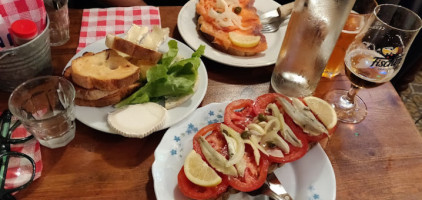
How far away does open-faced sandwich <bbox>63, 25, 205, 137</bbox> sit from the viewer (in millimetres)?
1133

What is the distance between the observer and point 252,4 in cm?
179

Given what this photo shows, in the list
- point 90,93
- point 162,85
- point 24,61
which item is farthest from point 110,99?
point 24,61

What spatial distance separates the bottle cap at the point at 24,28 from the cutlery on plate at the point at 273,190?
2.88 feet

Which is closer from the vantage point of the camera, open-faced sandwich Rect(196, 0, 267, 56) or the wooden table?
the wooden table

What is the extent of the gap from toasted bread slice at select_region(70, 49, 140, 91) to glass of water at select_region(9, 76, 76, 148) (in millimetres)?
75

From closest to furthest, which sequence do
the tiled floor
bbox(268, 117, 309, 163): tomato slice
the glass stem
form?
bbox(268, 117, 309, 163): tomato slice < the glass stem < the tiled floor

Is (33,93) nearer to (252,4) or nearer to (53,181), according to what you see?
(53,181)

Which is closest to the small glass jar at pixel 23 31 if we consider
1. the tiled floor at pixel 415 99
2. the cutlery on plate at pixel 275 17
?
the cutlery on plate at pixel 275 17

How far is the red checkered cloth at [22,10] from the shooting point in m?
1.12

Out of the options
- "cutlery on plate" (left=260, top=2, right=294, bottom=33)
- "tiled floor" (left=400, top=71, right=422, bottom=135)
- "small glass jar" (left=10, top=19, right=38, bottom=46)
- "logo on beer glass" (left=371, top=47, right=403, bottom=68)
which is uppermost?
"small glass jar" (left=10, top=19, right=38, bottom=46)

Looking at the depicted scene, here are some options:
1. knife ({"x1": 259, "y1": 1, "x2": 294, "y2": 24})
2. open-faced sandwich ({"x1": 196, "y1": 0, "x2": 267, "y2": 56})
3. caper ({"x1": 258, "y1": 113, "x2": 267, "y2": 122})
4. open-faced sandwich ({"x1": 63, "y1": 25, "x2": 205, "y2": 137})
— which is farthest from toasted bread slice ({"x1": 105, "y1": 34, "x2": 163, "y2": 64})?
knife ({"x1": 259, "y1": 1, "x2": 294, "y2": 24})

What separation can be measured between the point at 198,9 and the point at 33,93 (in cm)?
89

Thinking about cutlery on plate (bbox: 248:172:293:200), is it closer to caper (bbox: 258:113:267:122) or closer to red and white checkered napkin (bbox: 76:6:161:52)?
caper (bbox: 258:113:267:122)

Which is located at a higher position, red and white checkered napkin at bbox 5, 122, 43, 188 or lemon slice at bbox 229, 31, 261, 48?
lemon slice at bbox 229, 31, 261, 48
